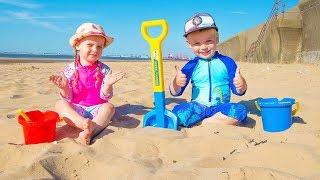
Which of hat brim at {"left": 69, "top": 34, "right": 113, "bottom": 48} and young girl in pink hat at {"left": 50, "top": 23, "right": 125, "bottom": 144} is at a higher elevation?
hat brim at {"left": 69, "top": 34, "right": 113, "bottom": 48}

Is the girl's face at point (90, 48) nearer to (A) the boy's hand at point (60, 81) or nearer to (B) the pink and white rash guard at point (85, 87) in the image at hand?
(B) the pink and white rash guard at point (85, 87)

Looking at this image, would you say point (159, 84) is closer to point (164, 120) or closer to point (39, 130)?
point (164, 120)

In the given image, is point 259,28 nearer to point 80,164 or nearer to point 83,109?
point 83,109

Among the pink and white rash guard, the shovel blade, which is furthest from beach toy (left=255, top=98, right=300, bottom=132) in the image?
the pink and white rash guard

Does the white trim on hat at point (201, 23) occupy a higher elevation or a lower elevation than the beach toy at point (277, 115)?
higher

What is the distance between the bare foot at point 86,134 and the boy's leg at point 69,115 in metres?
0.12

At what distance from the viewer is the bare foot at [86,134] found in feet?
7.87

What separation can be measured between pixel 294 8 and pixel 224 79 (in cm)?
1046

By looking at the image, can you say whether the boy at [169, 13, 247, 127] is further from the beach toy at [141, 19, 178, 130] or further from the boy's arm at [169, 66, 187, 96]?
the beach toy at [141, 19, 178, 130]

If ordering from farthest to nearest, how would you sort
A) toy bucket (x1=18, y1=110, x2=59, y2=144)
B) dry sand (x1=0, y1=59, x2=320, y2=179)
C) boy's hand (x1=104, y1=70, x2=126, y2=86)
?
boy's hand (x1=104, y1=70, x2=126, y2=86)
toy bucket (x1=18, y1=110, x2=59, y2=144)
dry sand (x1=0, y1=59, x2=320, y2=179)

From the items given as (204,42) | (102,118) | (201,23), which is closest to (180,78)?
(204,42)

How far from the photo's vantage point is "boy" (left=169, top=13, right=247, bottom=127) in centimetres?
288

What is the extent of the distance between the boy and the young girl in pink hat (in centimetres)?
55

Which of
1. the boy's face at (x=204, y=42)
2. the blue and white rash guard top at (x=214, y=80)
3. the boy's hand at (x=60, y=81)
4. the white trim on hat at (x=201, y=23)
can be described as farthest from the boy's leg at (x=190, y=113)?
the boy's hand at (x=60, y=81)
